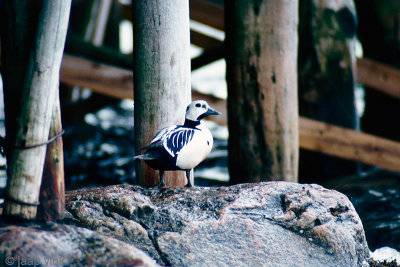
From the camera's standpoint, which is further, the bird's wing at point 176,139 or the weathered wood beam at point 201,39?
the weathered wood beam at point 201,39

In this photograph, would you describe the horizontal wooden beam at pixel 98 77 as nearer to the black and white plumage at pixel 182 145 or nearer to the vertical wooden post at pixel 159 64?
the vertical wooden post at pixel 159 64

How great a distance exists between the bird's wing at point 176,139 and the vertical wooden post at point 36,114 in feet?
2.21

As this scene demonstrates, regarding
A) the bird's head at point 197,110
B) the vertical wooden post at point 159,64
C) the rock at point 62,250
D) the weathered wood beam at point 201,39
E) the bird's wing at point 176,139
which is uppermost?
the weathered wood beam at point 201,39

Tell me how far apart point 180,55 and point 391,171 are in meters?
3.23

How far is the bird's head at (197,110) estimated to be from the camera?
10.8ft

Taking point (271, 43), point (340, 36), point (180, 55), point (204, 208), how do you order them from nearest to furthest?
point (204, 208)
point (180, 55)
point (271, 43)
point (340, 36)

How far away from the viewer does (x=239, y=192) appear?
318 cm

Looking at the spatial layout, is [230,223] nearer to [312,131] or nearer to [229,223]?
[229,223]

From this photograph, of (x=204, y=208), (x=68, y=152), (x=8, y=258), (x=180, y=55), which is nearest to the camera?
(x=8, y=258)

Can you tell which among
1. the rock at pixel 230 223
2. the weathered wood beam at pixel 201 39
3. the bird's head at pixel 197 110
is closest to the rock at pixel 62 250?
the rock at pixel 230 223

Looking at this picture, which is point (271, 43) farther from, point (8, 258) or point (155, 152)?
point (8, 258)

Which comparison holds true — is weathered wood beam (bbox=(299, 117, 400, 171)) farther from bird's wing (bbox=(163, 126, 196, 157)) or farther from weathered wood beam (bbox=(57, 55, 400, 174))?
bird's wing (bbox=(163, 126, 196, 157))

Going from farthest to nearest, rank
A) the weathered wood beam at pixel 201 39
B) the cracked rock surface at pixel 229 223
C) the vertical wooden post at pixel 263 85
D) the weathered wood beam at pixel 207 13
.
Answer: the weathered wood beam at pixel 201 39
the weathered wood beam at pixel 207 13
the vertical wooden post at pixel 263 85
the cracked rock surface at pixel 229 223

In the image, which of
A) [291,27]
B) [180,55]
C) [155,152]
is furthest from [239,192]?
[291,27]
